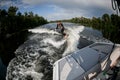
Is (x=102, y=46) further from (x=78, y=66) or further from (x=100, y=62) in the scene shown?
(x=78, y=66)

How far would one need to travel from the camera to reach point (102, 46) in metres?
10.1

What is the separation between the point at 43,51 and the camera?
10867 millimetres

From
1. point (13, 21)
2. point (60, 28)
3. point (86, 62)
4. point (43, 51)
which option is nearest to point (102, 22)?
point (13, 21)

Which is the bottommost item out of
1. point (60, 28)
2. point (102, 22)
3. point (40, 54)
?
point (102, 22)

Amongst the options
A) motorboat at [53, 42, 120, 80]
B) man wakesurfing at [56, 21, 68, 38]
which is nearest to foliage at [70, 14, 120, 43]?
man wakesurfing at [56, 21, 68, 38]

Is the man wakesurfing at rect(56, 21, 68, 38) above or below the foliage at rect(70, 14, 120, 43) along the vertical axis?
above

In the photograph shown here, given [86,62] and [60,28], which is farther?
[60,28]

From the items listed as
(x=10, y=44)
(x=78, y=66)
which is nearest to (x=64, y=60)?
(x=78, y=66)

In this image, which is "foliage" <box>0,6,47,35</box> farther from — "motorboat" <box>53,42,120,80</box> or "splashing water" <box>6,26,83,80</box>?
"motorboat" <box>53,42,120,80</box>

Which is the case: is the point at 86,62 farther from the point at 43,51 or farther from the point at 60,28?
the point at 60,28

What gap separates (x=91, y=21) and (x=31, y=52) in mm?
24129

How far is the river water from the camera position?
10.1 m

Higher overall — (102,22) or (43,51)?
(43,51)

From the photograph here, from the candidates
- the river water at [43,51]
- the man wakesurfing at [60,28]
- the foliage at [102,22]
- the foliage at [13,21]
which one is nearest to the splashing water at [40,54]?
the river water at [43,51]
